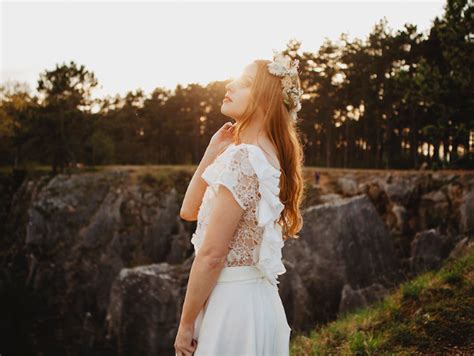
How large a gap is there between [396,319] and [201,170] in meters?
5.30

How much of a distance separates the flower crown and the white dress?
428 millimetres

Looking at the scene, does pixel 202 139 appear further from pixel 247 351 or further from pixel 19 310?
pixel 247 351

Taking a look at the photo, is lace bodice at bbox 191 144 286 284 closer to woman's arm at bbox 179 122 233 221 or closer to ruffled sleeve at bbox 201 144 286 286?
ruffled sleeve at bbox 201 144 286 286

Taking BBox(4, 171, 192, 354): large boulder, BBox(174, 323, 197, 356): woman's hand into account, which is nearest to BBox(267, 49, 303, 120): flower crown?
BBox(174, 323, 197, 356): woman's hand

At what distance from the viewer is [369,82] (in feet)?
126

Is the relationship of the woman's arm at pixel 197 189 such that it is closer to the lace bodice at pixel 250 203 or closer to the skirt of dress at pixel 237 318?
the lace bodice at pixel 250 203

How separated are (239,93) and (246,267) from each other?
0.85m

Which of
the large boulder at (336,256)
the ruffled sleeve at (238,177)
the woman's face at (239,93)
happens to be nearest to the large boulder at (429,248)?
the large boulder at (336,256)

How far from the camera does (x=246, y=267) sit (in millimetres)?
2432

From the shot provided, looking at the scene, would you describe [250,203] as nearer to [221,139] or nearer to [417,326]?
[221,139]

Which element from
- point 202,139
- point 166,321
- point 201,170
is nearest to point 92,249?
point 166,321

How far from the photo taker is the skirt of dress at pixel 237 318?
2328 millimetres

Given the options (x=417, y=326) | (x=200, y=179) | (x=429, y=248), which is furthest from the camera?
(x=429, y=248)

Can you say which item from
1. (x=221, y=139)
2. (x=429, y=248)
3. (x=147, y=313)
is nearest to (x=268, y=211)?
(x=221, y=139)
